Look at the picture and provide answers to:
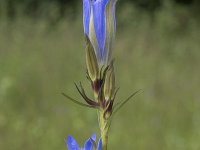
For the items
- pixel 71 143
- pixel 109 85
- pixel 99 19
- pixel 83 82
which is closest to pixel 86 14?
pixel 99 19

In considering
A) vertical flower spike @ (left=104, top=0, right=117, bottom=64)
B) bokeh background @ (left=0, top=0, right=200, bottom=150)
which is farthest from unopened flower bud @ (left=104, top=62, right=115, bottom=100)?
bokeh background @ (left=0, top=0, right=200, bottom=150)

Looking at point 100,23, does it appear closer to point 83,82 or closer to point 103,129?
point 103,129

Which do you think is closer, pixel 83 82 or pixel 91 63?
pixel 91 63

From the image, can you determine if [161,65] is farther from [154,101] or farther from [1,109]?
[1,109]

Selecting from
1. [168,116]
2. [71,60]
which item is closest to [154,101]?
[168,116]

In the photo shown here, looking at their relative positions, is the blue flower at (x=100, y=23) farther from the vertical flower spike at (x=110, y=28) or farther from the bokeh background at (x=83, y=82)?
the bokeh background at (x=83, y=82)

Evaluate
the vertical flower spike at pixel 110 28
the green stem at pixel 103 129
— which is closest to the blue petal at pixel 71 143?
the green stem at pixel 103 129

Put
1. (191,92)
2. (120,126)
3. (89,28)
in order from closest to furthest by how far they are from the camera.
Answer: (89,28)
(120,126)
(191,92)
